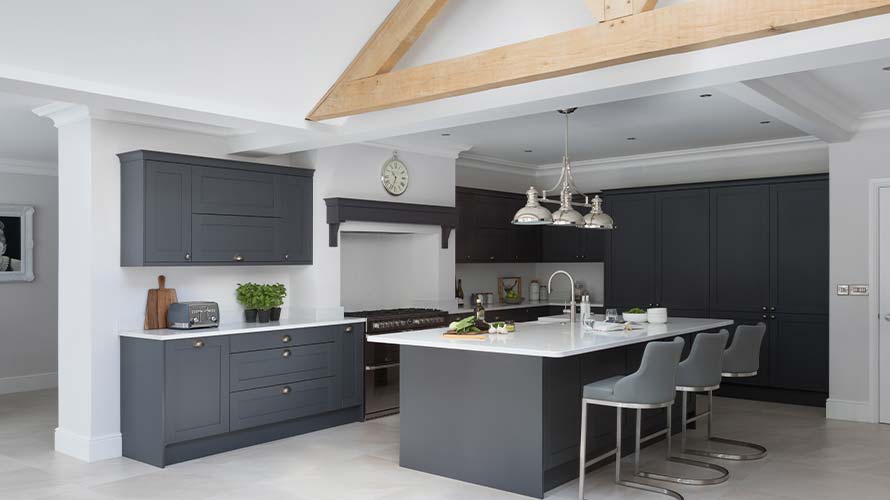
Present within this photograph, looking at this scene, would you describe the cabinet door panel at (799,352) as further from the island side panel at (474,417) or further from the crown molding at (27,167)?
the crown molding at (27,167)

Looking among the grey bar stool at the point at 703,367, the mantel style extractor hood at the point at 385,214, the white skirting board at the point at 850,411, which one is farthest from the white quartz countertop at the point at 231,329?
the white skirting board at the point at 850,411

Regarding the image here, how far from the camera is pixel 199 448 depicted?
5539mm

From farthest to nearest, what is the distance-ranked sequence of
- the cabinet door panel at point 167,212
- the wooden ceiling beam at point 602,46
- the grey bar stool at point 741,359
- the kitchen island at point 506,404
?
1. the cabinet door panel at point 167,212
2. the grey bar stool at point 741,359
3. the kitchen island at point 506,404
4. the wooden ceiling beam at point 602,46

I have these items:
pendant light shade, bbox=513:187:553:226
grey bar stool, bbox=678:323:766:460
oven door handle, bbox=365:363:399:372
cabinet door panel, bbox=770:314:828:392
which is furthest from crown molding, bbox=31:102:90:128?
cabinet door panel, bbox=770:314:828:392

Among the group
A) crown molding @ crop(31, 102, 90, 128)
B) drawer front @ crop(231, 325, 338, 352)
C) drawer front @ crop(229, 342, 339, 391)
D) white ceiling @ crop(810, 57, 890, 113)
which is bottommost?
drawer front @ crop(229, 342, 339, 391)

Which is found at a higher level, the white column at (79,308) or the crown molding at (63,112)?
the crown molding at (63,112)

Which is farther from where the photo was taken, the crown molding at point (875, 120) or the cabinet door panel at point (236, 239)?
the crown molding at point (875, 120)

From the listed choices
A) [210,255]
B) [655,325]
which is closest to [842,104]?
[655,325]

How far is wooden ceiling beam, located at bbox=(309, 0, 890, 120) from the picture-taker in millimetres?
3256

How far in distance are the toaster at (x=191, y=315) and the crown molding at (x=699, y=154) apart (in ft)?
17.0

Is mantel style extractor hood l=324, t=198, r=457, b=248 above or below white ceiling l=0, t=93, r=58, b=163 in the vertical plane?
below

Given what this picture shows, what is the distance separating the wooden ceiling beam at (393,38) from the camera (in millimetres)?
4770

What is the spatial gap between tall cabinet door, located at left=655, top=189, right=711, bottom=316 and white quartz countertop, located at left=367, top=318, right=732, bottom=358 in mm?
2260

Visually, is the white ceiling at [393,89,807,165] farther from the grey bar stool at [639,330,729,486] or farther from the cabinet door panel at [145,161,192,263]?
the cabinet door panel at [145,161,192,263]
